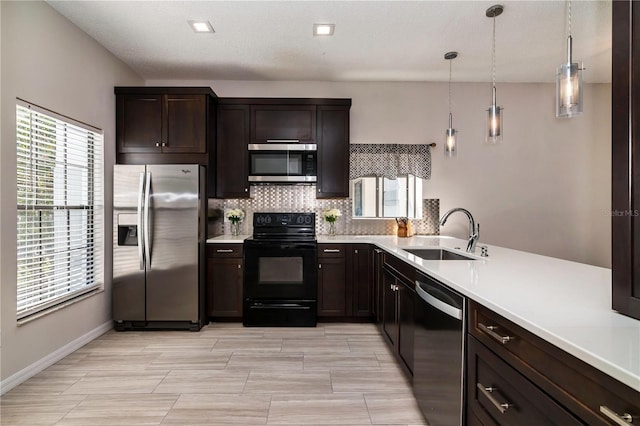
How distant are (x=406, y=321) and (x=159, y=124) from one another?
10.2ft

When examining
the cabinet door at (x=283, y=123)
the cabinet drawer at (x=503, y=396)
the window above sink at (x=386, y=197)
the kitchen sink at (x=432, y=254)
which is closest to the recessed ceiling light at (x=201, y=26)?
the cabinet door at (x=283, y=123)

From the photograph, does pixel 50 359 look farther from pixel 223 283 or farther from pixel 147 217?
pixel 223 283

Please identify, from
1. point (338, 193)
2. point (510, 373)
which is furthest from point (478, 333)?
point (338, 193)

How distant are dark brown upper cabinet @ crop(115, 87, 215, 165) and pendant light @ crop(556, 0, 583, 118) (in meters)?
3.09

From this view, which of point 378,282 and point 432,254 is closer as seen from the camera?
point 432,254

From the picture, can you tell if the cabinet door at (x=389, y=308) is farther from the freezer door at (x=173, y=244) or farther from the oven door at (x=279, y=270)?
the freezer door at (x=173, y=244)

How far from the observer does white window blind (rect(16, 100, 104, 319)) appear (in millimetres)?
2473

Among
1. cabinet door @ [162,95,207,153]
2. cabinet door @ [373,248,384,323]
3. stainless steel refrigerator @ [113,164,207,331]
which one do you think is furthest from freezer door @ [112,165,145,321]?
cabinet door @ [373,248,384,323]

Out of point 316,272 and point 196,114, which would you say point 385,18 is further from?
point 316,272

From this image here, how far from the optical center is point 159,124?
357 cm

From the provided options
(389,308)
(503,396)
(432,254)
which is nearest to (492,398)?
(503,396)

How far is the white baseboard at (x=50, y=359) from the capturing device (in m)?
2.31

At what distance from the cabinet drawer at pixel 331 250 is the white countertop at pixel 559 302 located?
1627 mm

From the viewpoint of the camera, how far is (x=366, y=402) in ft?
7.18
